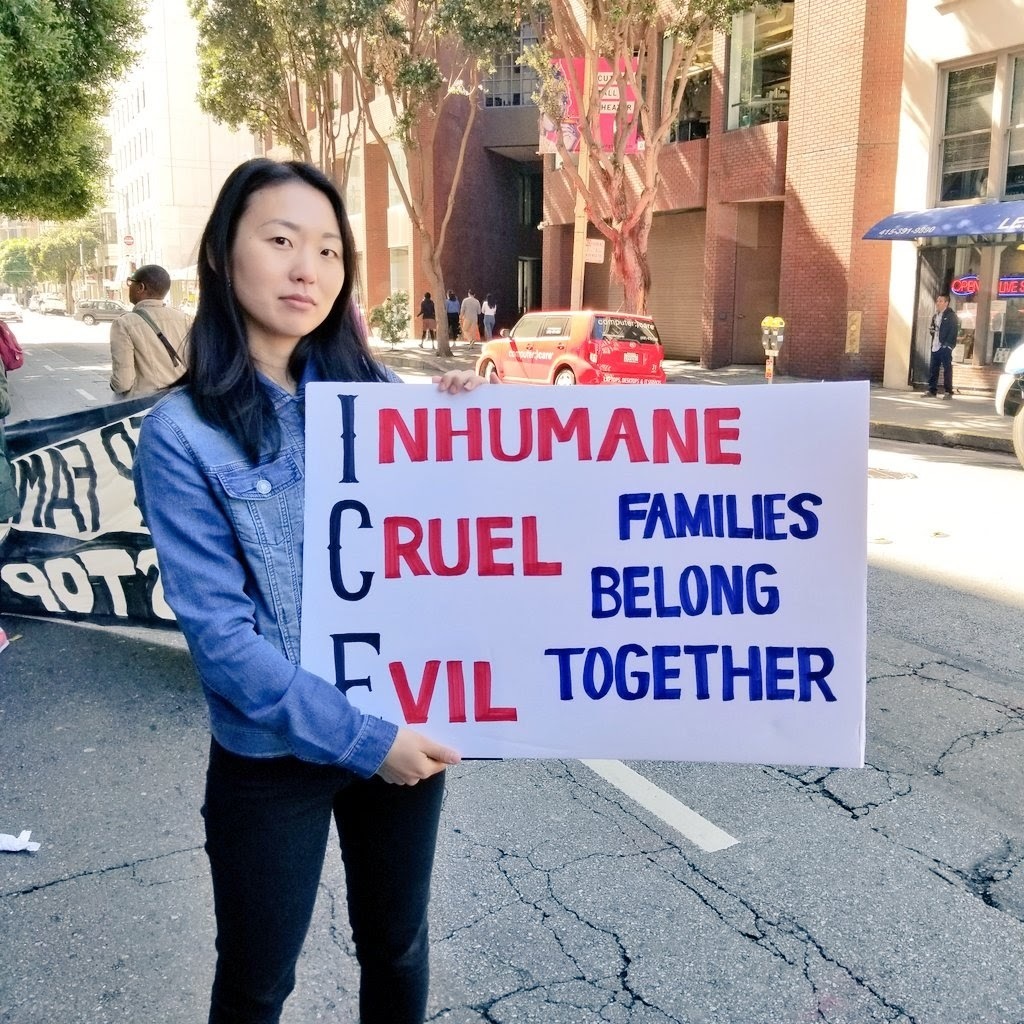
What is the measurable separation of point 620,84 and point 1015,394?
10707mm

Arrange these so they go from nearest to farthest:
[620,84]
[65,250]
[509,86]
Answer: [620,84], [509,86], [65,250]

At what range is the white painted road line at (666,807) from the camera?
11.2ft

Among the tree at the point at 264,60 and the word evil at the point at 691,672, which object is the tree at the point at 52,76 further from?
the word evil at the point at 691,672

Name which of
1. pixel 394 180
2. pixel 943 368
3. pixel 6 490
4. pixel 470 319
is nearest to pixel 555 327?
pixel 943 368

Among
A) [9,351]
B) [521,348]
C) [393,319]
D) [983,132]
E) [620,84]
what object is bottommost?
[521,348]

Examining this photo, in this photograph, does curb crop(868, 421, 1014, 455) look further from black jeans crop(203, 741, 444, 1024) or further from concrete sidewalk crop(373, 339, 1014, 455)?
black jeans crop(203, 741, 444, 1024)

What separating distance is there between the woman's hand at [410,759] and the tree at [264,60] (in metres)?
25.5

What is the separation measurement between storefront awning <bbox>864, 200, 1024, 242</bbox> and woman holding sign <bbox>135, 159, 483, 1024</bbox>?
57.9 feet

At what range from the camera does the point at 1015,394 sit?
11641 millimetres

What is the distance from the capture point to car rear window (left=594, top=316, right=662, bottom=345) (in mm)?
16672

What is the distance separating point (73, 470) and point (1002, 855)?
4.38m

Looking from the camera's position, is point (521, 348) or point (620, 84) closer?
point (521, 348)

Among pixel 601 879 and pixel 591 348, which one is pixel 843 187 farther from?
pixel 601 879

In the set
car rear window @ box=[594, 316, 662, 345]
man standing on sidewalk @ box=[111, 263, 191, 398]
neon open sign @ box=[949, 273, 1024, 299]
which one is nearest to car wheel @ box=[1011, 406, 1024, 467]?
car rear window @ box=[594, 316, 662, 345]
